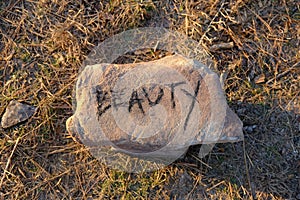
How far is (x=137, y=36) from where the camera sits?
114 inches

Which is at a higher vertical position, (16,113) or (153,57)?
(153,57)

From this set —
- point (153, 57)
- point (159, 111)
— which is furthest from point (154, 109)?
point (153, 57)

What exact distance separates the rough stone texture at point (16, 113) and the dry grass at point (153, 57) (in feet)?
0.17

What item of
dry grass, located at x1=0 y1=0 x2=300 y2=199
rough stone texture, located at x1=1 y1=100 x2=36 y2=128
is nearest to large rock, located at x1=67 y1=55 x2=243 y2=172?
dry grass, located at x1=0 y1=0 x2=300 y2=199

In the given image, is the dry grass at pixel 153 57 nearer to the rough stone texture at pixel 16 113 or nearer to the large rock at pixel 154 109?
the rough stone texture at pixel 16 113

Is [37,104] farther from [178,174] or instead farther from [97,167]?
[178,174]

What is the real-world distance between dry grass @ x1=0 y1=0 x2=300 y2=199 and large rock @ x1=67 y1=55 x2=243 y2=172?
50 centimetres

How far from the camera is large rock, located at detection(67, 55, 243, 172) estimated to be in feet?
7.19

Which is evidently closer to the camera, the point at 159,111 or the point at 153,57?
the point at 159,111

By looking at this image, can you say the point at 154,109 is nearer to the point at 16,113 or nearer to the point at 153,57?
the point at 153,57

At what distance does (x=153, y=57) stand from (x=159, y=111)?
0.74 meters

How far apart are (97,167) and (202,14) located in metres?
1.28

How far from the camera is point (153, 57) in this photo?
9.32ft

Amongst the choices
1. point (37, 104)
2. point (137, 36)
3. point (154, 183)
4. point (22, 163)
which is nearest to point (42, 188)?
point (22, 163)
